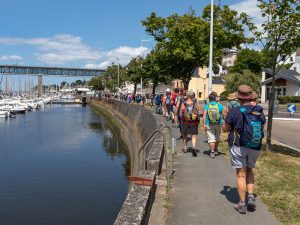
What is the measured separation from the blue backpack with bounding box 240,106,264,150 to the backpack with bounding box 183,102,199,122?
506 cm

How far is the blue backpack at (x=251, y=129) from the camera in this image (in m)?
6.29

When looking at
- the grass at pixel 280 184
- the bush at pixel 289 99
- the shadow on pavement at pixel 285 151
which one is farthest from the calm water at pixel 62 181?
the bush at pixel 289 99

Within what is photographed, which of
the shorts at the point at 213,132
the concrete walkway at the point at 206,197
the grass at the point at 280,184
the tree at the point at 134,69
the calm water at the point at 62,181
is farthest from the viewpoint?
the tree at the point at 134,69

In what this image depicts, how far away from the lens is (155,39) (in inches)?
1276

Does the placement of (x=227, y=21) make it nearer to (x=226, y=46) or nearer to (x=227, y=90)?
(x=226, y=46)

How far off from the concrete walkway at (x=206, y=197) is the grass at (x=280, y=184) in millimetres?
247

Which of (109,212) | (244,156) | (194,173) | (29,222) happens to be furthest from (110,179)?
(244,156)

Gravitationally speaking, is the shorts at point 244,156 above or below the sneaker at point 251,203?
above

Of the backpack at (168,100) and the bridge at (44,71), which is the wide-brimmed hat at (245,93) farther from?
the bridge at (44,71)

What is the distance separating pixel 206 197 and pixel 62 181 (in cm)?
1287

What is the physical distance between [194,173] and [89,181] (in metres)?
10.5

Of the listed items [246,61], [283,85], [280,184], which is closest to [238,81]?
[283,85]

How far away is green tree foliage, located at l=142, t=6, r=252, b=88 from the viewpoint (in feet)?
92.0

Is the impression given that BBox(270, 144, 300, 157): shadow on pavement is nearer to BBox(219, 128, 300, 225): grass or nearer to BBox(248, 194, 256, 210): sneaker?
BBox(219, 128, 300, 225): grass
